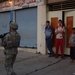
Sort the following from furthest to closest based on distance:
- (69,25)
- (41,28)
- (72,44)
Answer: (41,28), (69,25), (72,44)

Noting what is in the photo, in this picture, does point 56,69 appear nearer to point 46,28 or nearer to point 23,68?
point 23,68

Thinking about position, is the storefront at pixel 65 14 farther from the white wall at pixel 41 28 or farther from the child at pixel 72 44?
the child at pixel 72 44

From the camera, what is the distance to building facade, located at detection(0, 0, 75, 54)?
12.7 meters

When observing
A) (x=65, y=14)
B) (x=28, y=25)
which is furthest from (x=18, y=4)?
(x=65, y=14)

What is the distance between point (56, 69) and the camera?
10219 mm

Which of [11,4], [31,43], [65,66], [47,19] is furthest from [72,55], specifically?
[11,4]

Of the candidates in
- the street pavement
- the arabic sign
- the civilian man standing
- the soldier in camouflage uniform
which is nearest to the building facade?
the arabic sign

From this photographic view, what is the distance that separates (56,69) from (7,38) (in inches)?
122

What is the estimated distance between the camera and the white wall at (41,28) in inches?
537

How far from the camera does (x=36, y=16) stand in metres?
14.4

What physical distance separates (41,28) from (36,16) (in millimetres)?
923

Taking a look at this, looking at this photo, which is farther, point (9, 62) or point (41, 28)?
point (41, 28)

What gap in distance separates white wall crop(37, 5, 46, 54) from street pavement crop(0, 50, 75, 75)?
0.50 m

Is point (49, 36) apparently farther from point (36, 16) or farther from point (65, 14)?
point (36, 16)
